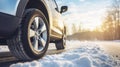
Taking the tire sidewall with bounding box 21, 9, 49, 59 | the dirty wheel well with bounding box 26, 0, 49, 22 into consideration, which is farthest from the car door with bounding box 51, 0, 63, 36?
Answer: the tire sidewall with bounding box 21, 9, 49, 59

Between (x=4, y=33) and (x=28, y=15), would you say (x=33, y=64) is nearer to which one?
(x=4, y=33)

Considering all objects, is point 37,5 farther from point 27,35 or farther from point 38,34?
point 27,35

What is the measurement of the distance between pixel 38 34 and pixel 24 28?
607 millimetres

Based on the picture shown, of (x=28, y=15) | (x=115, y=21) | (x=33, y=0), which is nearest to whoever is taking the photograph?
(x=28, y=15)

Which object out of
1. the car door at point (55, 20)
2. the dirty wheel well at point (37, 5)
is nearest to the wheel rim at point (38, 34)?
the dirty wheel well at point (37, 5)

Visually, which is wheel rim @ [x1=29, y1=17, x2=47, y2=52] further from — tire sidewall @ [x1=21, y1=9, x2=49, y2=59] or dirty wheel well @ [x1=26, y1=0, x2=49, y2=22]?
dirty wheel well @ [x1=26, y1=0, x2=49, y2=22]

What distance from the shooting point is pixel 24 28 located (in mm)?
4340

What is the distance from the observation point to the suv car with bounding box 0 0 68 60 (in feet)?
12.7

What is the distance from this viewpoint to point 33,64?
374cm

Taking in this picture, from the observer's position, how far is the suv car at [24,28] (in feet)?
12.7

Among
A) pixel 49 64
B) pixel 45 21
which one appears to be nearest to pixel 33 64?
pixel 49 64

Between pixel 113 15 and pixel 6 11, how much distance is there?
6304cm

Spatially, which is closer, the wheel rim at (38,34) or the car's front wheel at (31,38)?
the car's front wheel at (31,38)

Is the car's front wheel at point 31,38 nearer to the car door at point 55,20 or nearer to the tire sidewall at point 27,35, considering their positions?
the tire sidewall at point 27,35
